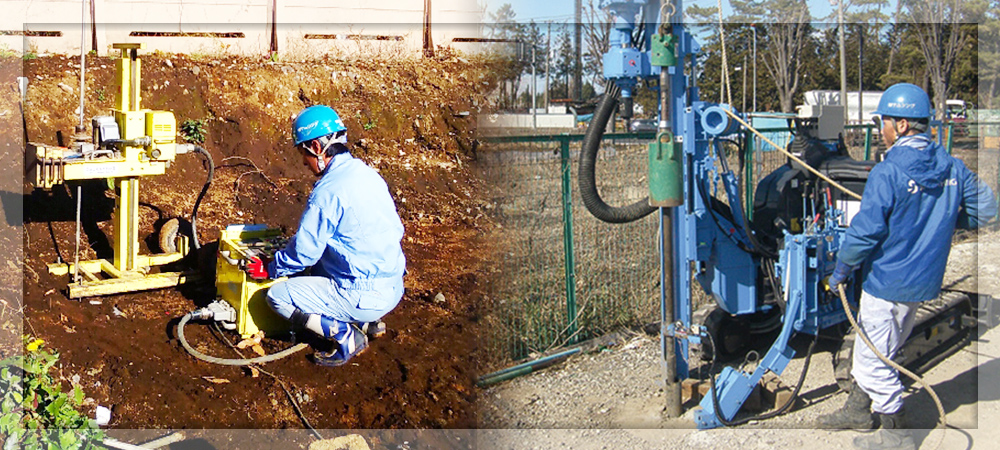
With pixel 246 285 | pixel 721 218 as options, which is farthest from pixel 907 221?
pixel 246 285

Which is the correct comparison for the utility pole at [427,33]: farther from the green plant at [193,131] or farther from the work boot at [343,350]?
the work boot at [343,350]

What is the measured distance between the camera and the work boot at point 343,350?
227 inches

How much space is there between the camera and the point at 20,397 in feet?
13.5

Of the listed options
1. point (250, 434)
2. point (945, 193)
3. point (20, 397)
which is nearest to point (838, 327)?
point (945, 193)

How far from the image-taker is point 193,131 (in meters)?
10.4

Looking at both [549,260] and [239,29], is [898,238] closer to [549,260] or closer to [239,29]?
[549,260]

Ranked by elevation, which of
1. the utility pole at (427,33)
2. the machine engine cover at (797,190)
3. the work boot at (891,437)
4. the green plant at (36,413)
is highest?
the utility pole at (427,33)

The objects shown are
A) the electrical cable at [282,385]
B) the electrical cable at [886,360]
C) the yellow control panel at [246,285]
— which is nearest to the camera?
the electrical cable at [886,360]

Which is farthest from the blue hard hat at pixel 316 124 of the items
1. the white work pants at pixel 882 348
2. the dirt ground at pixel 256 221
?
the white work pants at pixel 882 348

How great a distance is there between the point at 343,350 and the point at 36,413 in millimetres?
1907

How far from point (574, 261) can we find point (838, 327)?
2.08 metres

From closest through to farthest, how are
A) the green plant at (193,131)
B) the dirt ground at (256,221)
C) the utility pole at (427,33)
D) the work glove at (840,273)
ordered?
the work glove at (840,273) → the dirt ground at (256,221) → the green plant at (193,131) → the utility pole at (427,33)

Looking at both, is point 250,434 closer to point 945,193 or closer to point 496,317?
point 496,317

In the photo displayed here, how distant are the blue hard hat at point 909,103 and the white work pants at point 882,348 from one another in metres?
1.09
